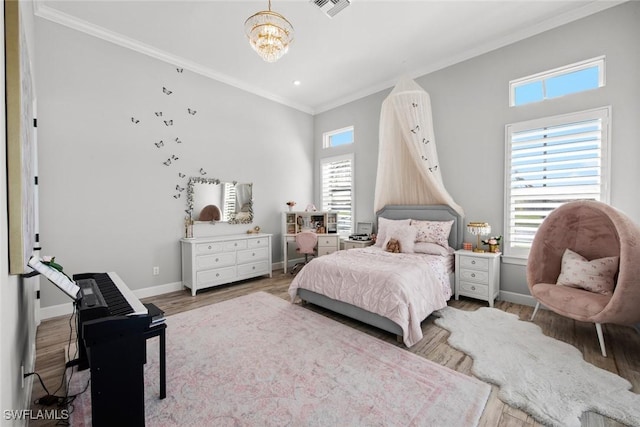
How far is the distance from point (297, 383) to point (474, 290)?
264cm

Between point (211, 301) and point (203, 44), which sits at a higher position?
point (203, 44)

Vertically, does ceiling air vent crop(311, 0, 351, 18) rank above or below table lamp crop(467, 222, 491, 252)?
above

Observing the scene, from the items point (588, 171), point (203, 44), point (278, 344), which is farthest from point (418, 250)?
point (203, 44)

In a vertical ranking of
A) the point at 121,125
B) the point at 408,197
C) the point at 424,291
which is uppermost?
the point at 121,125

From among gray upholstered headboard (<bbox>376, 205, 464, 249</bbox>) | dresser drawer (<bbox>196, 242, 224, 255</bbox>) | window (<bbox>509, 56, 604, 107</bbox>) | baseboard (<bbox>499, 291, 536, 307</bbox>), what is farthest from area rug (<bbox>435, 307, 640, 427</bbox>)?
dresser drawer (<bbox>196, 242, 224, 255</bbox>)

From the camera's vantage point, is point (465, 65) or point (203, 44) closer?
point (203, 44)

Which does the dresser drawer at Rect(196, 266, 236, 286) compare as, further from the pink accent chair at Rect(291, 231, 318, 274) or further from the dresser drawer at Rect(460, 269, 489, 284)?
the dresser drawer at Rect(460, 269, 489, 284)

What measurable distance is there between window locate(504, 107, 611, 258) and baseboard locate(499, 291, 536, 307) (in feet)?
1.66

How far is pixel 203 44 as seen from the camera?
367 cm

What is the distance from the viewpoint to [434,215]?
13.4ft

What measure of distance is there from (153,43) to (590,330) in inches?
239

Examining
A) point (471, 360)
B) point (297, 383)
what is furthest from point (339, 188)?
point (297, 383)

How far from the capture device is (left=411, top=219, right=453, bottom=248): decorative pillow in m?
3.79

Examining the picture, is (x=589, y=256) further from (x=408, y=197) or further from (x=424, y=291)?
(x=408, y=197)
